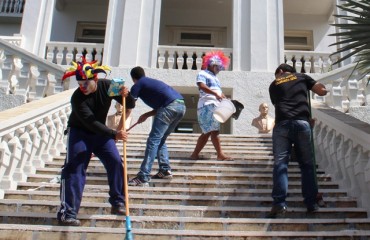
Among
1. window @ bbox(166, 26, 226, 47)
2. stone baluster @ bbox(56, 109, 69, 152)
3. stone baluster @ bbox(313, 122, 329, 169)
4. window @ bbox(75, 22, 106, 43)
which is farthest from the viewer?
window @ bbox(75, 22, 106, 43)

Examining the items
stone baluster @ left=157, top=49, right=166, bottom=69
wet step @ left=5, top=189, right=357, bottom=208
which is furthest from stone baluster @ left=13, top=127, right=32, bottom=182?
stone baluster @ left=157, top=49, right=166, bottom=69

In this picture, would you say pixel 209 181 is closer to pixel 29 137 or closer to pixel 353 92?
pixel 29 137

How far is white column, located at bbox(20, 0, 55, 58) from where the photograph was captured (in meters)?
11.2

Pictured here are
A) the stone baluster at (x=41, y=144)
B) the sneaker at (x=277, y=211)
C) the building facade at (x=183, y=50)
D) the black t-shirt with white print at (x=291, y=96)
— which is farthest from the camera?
the building facade at (x=183, y=50)

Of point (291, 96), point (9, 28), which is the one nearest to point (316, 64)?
point (291, 96)

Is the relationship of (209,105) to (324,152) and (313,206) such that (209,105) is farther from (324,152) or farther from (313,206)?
(313,206)

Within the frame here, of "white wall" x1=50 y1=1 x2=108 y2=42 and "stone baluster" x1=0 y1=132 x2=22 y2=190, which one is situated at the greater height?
"white wall" x1=50 y1=1 x2=108 y2=42

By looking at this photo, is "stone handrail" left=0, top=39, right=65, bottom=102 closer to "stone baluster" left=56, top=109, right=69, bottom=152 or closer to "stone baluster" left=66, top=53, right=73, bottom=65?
"stone baluster" left=66, top=53, right=73, bottom=65

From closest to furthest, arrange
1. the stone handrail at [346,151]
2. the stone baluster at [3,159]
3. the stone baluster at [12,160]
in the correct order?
the stone handrail at [346,151] < the stone baluster at [3,159] < the stone baluster at [12,160]

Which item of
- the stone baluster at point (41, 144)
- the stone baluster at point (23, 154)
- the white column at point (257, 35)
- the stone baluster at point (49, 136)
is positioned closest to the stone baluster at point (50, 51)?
the white column at point (257, 35)

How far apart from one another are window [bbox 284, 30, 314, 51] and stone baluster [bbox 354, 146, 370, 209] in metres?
9.48

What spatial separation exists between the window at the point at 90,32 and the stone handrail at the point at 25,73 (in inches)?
206

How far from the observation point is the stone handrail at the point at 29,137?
5.05 meters

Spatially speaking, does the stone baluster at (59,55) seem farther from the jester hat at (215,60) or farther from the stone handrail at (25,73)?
the jester hat at (215,60)
